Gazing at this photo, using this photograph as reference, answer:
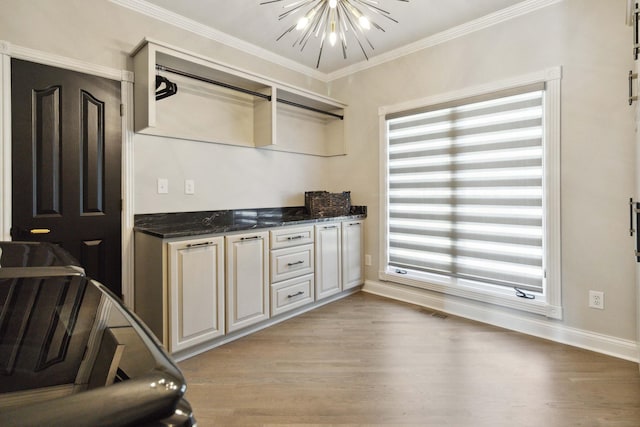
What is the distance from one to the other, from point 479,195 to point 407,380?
1.64 m

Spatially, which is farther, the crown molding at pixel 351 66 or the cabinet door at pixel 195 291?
the crown molding at pixel 351 66

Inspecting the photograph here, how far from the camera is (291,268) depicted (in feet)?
9.10

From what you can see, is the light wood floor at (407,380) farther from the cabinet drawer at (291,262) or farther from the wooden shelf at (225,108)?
the wooden shelf at (225,108)

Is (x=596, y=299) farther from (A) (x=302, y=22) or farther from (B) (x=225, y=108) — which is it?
(B) (x=225, y=108)

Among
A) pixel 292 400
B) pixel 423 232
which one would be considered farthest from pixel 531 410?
pixel 423 232

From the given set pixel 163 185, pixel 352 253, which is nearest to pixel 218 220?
pixel 163 185

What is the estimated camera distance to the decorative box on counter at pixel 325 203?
332 centimetres

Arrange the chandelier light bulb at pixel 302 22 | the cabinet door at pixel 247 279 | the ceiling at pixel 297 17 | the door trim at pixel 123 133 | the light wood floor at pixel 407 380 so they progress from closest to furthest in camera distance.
→ 1. the light wood floor at pixel 407 380
2. the chandelier light bulb at pixel 302 22
3. the door trim at pixel 123 133
4. the cabinet door at pixel 247 279
5. the ceiling at pixel 297 17

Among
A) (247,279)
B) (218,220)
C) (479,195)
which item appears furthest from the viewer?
(218,220)

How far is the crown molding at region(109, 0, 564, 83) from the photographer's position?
7.89 ft

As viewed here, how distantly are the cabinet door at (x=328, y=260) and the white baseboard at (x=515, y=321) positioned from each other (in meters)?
0.54

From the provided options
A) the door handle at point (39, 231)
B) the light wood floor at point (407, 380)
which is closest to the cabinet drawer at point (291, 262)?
the light wood floor at point (407, 380)

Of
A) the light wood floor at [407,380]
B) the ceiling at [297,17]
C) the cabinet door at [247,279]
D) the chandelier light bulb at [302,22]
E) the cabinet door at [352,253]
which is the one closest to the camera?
the light wood floor at [407,380]

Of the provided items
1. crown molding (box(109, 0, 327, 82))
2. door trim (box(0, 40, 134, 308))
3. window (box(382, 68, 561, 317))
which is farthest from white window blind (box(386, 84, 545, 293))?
door trim (box(0, 40, 134, 308))
